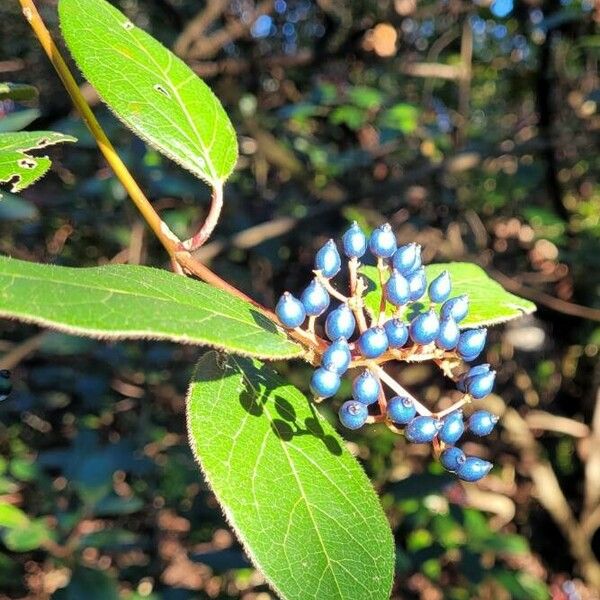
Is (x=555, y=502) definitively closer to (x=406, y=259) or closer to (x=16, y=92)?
(x=406, y=259)

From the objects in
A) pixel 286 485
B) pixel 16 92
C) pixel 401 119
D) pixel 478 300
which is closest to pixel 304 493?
pixel 286 485

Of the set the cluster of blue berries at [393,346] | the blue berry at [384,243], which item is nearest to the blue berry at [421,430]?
the cluster of blue berries at [393,346]

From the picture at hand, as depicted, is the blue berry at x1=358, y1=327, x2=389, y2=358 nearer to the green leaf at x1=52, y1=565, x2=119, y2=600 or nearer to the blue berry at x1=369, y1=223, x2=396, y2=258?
the blue berry at x1=369, y1=223, x2=396, y2=258

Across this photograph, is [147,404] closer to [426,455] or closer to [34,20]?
[426,455]

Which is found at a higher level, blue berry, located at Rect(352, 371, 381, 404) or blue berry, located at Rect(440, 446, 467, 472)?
blue berry, located at Rect(352, 371, 381, 404)

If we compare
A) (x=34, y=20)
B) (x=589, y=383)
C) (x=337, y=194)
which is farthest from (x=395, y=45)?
(x=34, y=20)

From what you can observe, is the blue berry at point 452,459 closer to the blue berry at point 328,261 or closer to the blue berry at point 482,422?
the blue berry at point 482,422

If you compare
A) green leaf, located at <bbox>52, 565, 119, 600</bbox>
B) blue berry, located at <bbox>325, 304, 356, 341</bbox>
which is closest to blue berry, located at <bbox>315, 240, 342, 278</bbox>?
blue berry, located at <bbox>325, 304, 356, 341</bbox>
